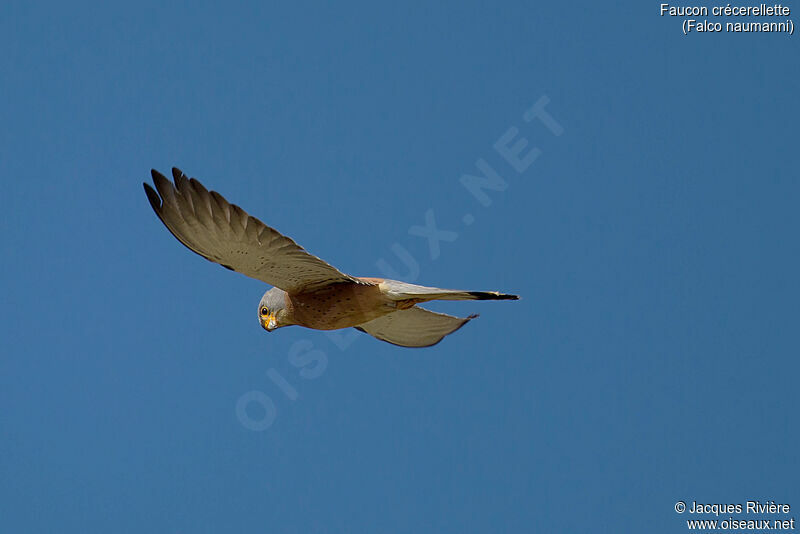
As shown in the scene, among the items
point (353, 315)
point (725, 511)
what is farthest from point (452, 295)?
point (725, 511)

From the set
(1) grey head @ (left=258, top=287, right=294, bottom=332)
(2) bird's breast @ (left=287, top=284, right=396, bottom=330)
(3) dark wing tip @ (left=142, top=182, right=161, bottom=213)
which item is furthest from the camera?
(1) grey head @ (left=258, top=287, right=294, bottom=332)

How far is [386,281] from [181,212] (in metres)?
1.94

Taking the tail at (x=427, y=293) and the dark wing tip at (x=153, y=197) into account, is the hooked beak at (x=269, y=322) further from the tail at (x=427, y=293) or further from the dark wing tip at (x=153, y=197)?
the dark wing tip at (x=153, y=197)

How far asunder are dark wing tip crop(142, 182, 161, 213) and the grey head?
5.90 feet

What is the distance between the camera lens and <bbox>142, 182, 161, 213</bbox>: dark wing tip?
7336 millimetres

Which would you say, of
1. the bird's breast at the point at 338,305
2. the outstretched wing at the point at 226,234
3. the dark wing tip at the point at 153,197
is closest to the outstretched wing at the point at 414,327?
the bird's breast at the point at 338,305

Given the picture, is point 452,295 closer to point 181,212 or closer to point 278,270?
point 278,270

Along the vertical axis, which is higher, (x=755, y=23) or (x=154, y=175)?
(x=755, y=23)

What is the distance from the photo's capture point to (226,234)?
7617 mm

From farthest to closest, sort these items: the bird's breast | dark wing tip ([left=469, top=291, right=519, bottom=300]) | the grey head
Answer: the grey head → the bird's breast → dark wing tip ([left=469, top=291, right=519, bottom=300])

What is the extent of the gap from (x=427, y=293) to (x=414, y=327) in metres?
2.03

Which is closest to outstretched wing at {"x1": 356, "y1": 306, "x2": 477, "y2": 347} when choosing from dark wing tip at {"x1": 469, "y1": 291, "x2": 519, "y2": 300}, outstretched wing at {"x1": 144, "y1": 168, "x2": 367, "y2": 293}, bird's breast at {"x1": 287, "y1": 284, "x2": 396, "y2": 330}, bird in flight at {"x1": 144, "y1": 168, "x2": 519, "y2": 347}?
bird in flight at {"x1": 144, "y1": 168, "x2": 519, "y2": 347}

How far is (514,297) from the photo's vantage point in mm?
7578

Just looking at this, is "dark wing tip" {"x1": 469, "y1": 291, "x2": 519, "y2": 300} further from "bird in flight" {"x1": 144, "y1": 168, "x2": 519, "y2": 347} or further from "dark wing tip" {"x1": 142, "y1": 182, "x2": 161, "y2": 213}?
"dark wing tip" {"x1": 142, "y1": 182, "x2": 161, "y2": 213}
